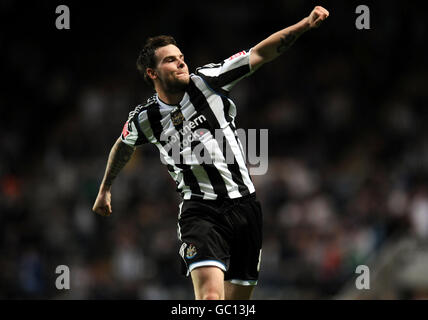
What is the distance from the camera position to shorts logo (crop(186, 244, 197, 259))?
4.78 m

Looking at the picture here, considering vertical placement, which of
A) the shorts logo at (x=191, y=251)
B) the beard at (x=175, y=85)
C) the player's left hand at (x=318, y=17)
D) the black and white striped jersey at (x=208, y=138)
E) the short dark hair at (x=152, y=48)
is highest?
the short dark hair at (x=152, y=48)

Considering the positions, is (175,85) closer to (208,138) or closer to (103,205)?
(208,138)

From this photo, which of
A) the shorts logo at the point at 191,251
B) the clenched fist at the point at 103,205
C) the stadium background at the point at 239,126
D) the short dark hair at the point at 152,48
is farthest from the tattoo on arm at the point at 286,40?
the stadium background at the point at 239,126

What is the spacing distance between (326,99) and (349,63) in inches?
43.1

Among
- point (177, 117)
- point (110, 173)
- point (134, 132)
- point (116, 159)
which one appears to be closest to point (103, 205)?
point (110, 173)

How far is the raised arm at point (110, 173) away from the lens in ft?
17.8

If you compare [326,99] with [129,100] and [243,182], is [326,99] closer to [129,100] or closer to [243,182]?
[129,100]

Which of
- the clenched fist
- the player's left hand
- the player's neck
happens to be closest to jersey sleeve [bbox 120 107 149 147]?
the player's neck

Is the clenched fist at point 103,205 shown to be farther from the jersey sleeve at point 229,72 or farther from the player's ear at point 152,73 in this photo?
the jersey sleeve at point 229,72

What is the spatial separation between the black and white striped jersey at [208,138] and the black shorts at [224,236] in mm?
84

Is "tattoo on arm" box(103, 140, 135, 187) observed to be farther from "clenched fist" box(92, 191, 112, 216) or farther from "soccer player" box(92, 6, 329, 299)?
"soccer player" box(92, 6, 329, 299)

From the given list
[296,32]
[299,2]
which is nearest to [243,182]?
[296,32]

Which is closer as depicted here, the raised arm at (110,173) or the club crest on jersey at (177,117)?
the club crest on jersey at (177,117)

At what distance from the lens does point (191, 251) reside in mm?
4793
